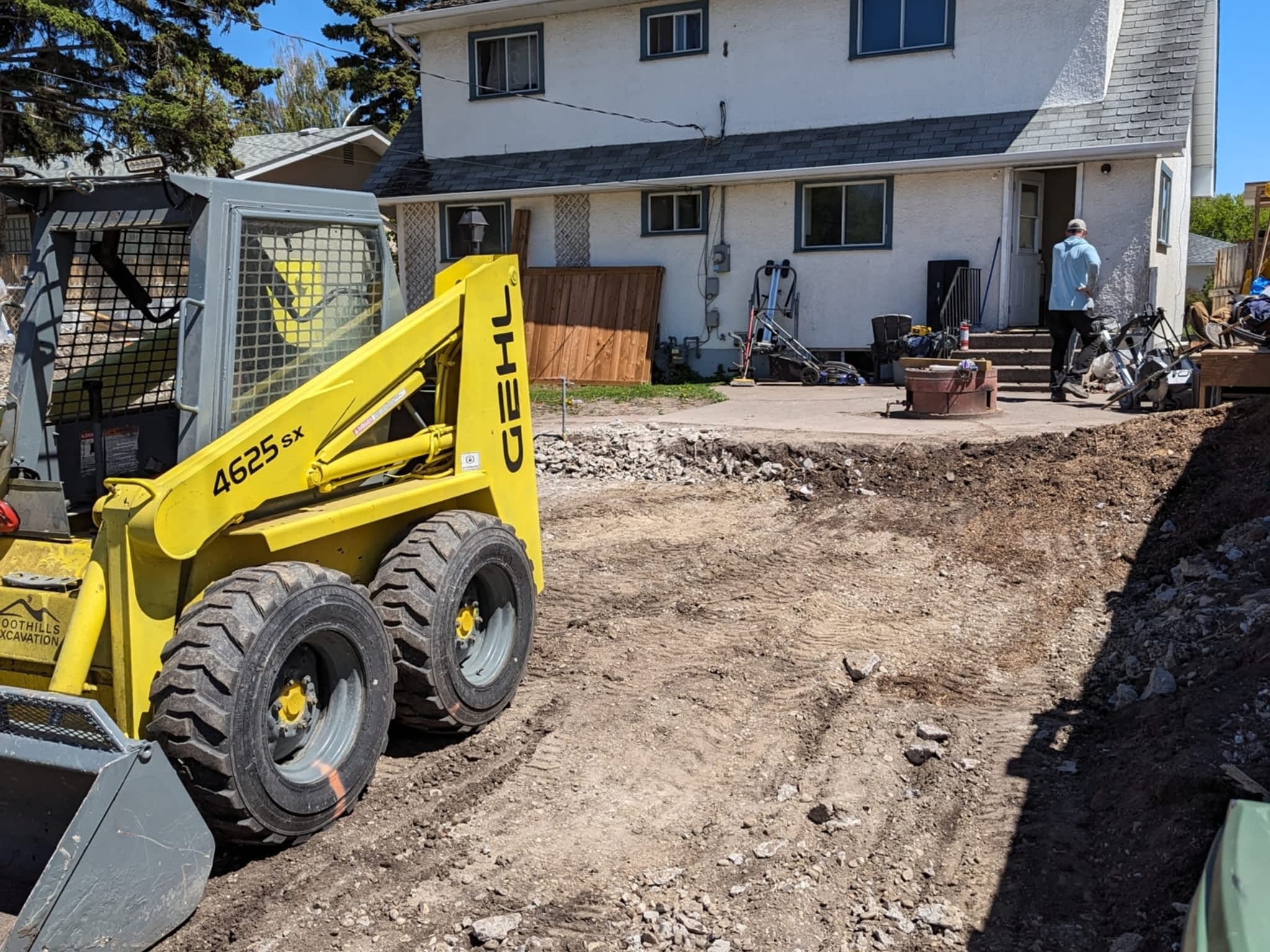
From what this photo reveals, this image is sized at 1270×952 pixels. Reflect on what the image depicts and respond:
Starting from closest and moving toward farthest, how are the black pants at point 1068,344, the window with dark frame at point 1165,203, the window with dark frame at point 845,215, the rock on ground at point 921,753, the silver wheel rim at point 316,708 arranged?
the silver wheel rim at point 316,708 → the rock on ground at point 921,753 → the black pants at point 1068,344 → the window with dark frame at point 1165,203 → the window with dark frame at point 845,215

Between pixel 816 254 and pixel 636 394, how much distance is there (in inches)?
161

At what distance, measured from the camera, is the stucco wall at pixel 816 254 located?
1703 centimetres

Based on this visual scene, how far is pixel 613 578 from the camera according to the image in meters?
8.20

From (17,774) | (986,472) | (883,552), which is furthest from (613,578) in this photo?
(17,774)

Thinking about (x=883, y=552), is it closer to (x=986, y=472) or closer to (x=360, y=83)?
(x=986, y=472)

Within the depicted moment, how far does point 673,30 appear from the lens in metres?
19.2

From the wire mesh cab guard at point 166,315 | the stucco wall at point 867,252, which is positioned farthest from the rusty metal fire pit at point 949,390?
the wire mesh cab guard at point 166,315

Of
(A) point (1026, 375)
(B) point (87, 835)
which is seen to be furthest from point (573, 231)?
(B) point (87, 835)

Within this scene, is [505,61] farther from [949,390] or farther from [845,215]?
[949,390]

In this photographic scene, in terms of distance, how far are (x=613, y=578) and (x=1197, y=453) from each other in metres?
4.74

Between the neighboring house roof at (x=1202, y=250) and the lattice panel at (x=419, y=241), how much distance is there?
104ft

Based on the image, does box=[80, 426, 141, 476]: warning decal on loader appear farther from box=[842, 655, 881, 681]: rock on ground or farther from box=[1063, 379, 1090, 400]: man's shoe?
box=[1063, 379, 1090, 400]: man's shoe

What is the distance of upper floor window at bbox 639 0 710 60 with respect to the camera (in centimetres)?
1888

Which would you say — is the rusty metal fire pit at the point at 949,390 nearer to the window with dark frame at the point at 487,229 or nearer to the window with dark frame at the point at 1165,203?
the window with dark frame at the point at 1165,203
